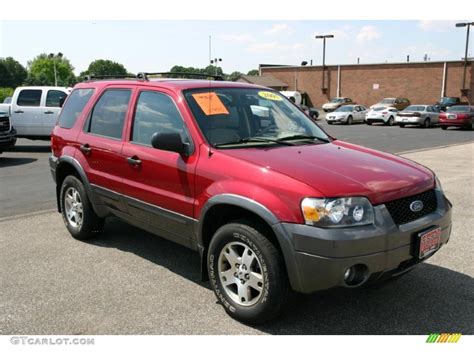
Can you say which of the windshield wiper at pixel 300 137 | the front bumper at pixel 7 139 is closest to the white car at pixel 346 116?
the front bumper at pixel 7 139

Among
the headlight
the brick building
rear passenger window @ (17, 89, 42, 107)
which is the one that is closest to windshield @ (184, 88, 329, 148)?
the headlight

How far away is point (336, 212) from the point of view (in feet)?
10.4

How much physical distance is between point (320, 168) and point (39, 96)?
44.9 feet

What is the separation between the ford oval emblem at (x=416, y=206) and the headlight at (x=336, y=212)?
47 cm

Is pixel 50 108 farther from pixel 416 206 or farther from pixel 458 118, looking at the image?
pixel 458 118

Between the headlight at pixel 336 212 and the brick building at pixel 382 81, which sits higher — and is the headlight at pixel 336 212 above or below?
below

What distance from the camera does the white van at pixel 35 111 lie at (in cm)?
1481

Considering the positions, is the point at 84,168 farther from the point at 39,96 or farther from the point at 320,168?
the point at 39,96

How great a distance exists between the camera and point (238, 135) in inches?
162

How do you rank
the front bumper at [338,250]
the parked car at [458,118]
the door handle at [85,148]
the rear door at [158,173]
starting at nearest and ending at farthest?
the front bumper at [338,250] < the rear door at [158,173] < the door handle at [85,148] < the parked car at [458,118]

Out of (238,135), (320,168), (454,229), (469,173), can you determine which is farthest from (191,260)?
(469,173)

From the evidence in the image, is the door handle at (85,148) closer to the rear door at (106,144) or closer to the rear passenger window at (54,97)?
the rear door at (106,144)

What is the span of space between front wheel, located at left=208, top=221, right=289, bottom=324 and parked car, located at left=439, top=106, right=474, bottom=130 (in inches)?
1044

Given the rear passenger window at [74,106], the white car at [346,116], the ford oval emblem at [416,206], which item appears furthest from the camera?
the white car at [346,116]
